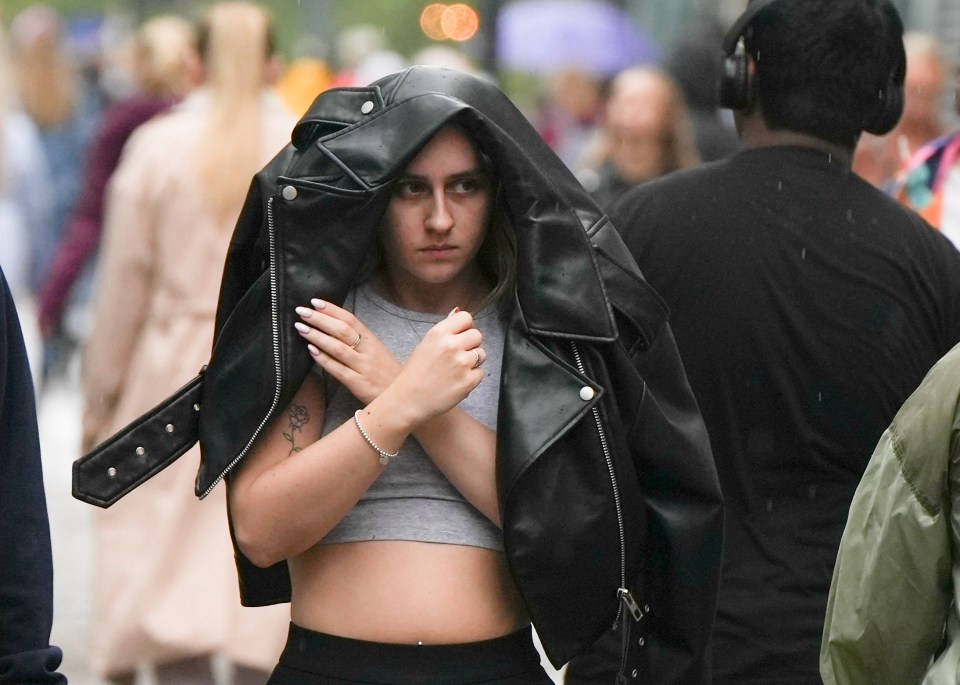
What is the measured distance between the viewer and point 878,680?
11.2ft

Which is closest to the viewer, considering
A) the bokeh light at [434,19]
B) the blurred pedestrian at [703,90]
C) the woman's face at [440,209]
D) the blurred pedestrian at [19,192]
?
the woman's face at [440,209]

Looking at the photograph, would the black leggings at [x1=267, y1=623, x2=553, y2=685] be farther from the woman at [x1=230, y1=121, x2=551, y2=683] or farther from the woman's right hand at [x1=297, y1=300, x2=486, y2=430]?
the woman's right hand at [x1=297, y1=300, x2=486, y2=430]

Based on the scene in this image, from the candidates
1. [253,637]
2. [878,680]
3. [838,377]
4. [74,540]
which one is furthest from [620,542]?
[74,540]

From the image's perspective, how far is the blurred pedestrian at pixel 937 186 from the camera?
559cm

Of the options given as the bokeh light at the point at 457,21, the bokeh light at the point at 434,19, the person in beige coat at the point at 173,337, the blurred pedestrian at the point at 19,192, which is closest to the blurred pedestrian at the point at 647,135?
the person in beige coat at the point at 173,337

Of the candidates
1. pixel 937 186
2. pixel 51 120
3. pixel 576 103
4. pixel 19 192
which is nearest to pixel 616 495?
pixel 937 186

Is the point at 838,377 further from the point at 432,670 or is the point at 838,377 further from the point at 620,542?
the point at 432,670

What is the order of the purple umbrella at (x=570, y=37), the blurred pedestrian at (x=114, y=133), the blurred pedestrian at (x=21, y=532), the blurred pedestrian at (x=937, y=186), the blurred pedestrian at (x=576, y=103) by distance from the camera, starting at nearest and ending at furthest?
the blurred pedestrian at (x=21, y=532), the blurred pedestrian at (x=937, y=186), the blurred pedestrian at (x=114, y=133), the blurred pedestrian at (x=576, y=103), the purple umbrella at (x=570, y=37)

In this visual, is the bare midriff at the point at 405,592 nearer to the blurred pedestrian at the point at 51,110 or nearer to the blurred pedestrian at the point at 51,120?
the blurred pedestrian at the point at 51,120

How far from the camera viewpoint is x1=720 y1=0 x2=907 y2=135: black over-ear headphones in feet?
14.2

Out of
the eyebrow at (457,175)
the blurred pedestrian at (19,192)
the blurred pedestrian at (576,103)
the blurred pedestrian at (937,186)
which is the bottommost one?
the blurred pedestrian at (576,103)

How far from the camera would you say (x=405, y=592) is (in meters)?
3.36

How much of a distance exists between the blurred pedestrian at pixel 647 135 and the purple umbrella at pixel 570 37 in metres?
8.99

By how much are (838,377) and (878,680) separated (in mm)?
903
